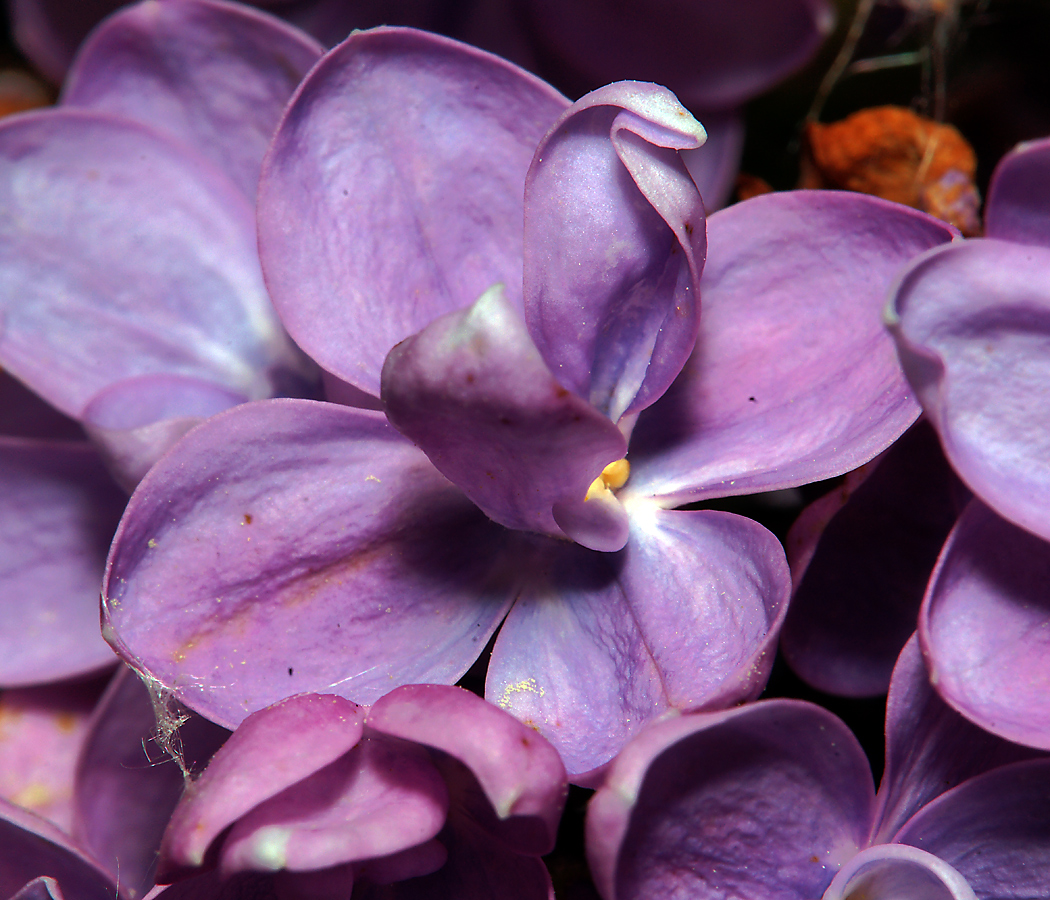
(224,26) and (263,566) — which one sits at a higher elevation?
(224,26)

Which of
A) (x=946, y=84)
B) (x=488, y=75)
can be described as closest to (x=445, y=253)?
(x=488, y=75)

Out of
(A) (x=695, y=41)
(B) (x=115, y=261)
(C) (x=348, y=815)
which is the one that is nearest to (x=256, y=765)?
(C) (x=348, y=815)

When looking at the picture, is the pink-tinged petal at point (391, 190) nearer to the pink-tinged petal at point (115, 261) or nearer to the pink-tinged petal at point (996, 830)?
the pink-tinged petal at point (115, 261)

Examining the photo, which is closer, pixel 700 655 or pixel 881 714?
pixel 700 655

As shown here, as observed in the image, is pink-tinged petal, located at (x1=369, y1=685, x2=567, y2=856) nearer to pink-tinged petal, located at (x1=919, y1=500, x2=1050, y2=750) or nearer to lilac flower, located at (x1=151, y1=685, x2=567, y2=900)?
lilac flower, located at (x1=151, y1=685, x2=567, y2=900)

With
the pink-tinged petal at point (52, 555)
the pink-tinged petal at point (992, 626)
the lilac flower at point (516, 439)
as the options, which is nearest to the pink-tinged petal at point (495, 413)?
the lilac flower at point (516, 439)

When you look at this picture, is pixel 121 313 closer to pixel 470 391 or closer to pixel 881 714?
pixel 470 391
